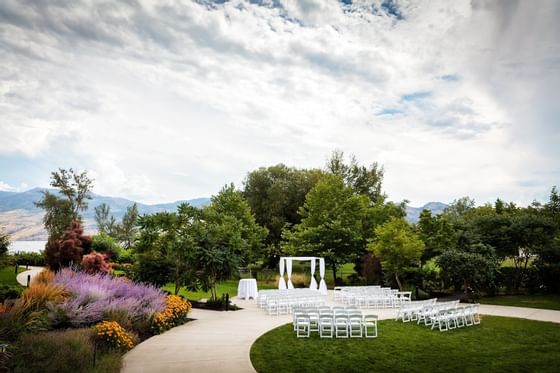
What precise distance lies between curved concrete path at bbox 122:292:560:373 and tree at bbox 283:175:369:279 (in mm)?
12128

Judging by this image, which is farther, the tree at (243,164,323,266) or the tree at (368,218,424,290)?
the tree at (243,164,323,266)

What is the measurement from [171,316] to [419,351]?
801cm

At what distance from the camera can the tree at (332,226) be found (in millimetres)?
28469

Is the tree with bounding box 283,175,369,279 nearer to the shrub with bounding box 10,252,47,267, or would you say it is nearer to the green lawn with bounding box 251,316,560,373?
the green lawn with bounding box 251,316,560,373

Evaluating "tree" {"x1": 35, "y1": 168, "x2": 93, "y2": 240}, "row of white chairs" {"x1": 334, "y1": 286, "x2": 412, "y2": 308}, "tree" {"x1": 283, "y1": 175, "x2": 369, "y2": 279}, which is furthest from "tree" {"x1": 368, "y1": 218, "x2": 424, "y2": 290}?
"tree" {"x1": 35, "y1": 168, "x2": 93, "y2": 240}

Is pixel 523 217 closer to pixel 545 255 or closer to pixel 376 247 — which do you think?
pixel 545 255

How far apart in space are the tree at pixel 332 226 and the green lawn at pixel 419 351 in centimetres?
1565

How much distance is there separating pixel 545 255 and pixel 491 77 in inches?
447

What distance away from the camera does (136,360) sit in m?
8.52

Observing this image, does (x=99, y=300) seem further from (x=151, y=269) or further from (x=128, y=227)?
(x=128, y=227)

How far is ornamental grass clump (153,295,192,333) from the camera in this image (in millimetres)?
11656

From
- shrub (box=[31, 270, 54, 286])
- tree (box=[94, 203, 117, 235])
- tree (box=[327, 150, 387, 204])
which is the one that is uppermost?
tree (box=[327, 150, 387, 204])

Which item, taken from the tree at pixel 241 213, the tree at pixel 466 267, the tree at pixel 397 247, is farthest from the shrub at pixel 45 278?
the tree at pixel 241 213

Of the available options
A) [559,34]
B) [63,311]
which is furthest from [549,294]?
[63,311]
